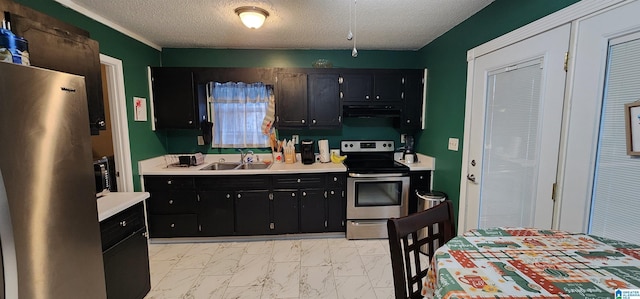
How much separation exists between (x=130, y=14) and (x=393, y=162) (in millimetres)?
3250

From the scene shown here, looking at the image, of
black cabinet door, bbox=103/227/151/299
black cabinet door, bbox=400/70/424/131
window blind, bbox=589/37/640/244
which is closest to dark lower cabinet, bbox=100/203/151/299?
black cabinet door, bbox=103/227/151/299

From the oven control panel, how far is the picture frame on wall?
2.41 meters

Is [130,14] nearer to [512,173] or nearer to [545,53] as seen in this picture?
[545,53]

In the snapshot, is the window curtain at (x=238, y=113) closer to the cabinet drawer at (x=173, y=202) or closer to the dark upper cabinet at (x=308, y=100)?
the dark upper cabinet at (x=308, y=100)

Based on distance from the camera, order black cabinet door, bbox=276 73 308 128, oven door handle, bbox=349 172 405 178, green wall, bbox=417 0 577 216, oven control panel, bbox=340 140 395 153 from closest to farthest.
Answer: green wall, bbox=417 0 577 216
oven door handle, bbox=349 172 405 178
black cabinet door, bbox=276 73 308 128
oven control panel, bbox=340 140 395 153

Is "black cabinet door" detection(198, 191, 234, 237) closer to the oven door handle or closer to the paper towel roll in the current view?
the paper towel roll

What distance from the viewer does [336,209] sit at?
305cm

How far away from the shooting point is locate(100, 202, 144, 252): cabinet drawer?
5.15 ft

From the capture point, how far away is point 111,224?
5.32ft

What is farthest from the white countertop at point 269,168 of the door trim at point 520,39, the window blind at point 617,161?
the window blind at point 617,161

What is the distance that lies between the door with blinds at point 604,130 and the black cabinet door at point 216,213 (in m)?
2.95

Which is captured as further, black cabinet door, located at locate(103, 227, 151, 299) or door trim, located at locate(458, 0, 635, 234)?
black cabinet door, located at locate(103, 227, 151, 299)

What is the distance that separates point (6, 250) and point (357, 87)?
10.0 ft

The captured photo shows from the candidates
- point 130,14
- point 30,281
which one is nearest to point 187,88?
point 130,14
